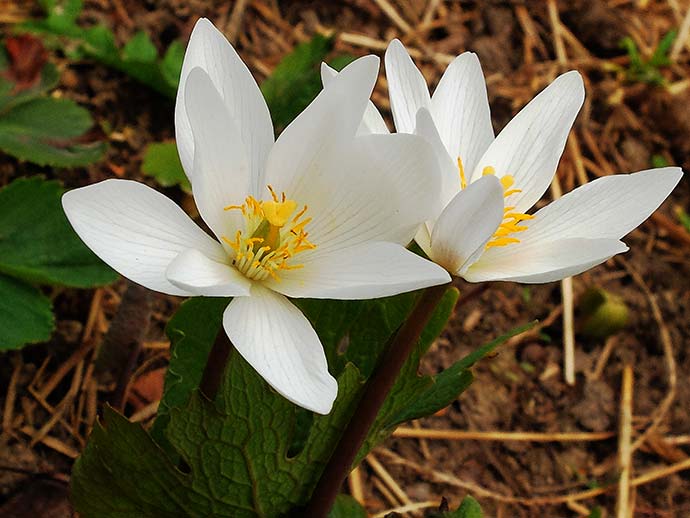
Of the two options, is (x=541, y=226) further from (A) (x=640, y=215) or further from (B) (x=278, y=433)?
(B) (x=278, y=433)

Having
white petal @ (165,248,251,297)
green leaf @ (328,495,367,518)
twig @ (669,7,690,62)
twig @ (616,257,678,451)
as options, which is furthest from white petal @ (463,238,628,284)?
twig @ (669,7,690,62)

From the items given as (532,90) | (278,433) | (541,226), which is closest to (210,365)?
(278,433)

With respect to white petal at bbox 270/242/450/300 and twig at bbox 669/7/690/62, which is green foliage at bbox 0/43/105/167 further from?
twig at bbox 669/7/690/62

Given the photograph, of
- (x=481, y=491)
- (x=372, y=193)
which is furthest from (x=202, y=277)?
(x=481, y=491)

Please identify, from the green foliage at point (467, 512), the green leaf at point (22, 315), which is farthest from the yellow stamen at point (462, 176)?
the green leaf at point (22, 315)

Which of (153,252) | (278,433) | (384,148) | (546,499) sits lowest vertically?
(546,499)

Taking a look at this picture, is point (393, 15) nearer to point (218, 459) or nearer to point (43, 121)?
point (43, 121)

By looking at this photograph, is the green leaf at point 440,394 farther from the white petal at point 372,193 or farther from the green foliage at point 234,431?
the white petal at point 372,193
